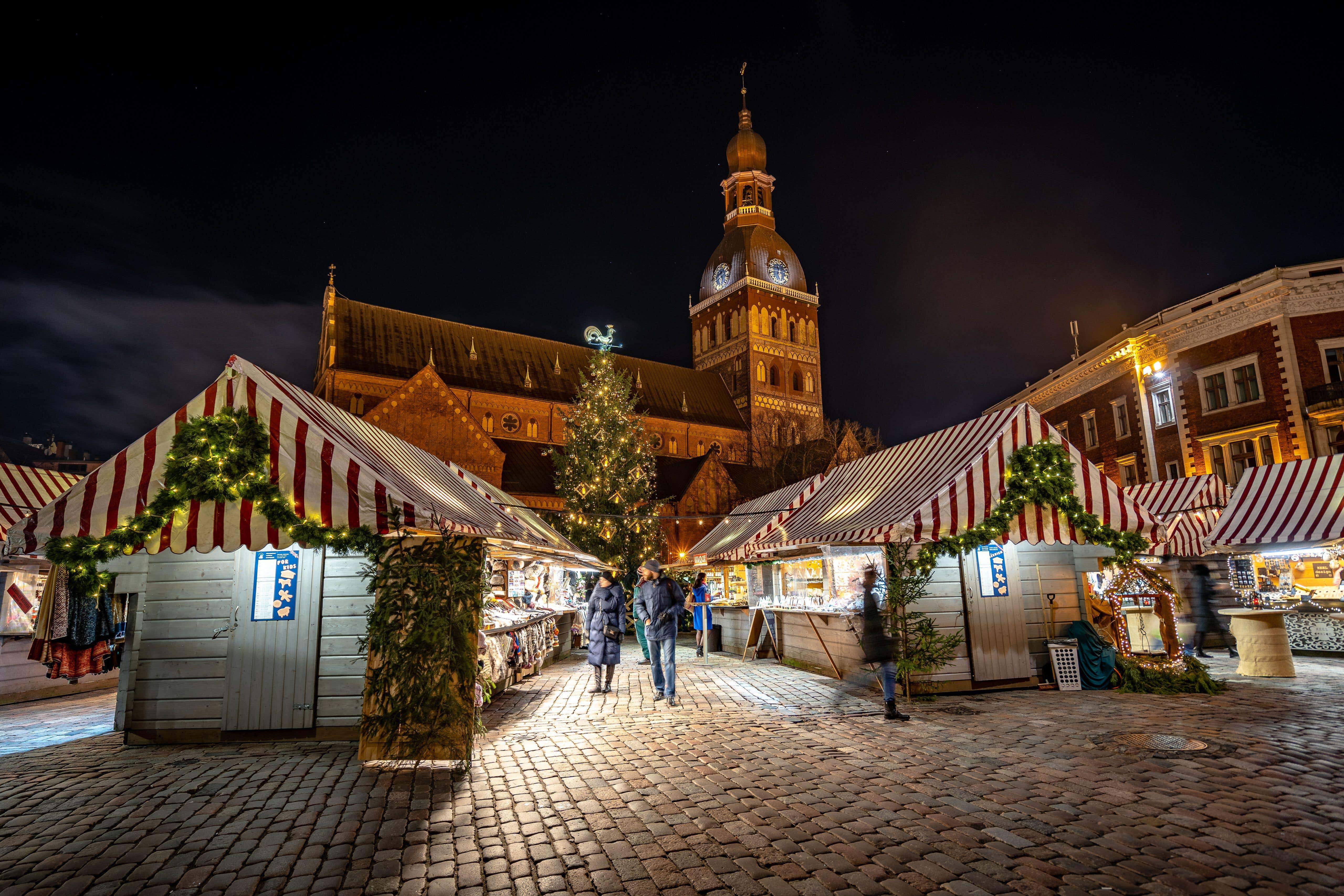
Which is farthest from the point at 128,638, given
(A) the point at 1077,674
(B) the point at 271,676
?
(A) the point at 1077,674

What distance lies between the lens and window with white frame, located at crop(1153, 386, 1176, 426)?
2672 cm

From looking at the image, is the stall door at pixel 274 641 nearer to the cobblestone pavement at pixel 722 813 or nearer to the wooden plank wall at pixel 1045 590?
the cobblestone pavement at pixel 722 813

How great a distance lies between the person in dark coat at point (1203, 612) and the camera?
Result: 14.0 m

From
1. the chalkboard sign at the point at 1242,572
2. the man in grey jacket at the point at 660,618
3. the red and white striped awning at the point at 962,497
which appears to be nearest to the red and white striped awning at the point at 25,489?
the man in grey jacket at the point at 660,618

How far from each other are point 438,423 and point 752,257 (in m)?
35.0

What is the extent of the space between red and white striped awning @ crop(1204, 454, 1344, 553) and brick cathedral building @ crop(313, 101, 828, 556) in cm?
1727

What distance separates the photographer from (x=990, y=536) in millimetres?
9992

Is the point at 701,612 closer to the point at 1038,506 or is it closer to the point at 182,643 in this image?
the point at 1038,506

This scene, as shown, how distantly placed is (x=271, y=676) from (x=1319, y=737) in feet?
35.2

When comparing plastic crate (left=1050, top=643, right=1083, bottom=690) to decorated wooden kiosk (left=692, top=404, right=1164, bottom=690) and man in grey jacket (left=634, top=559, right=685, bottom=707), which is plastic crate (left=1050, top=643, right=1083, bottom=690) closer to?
decorated wooden kiosk (left=692, top=404, right=1164, bottom=690)

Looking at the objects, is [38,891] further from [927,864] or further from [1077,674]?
[1077,674]

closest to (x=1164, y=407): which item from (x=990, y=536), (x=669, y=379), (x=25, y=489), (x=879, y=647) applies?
(x=990, y=536)

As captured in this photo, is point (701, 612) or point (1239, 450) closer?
point (701, 612)

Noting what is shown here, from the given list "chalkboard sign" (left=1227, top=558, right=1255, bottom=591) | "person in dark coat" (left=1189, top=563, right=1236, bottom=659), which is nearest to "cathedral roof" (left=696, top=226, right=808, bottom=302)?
"chalkboard sign" (left=1227, top=558, right=1255, bottom=591)
